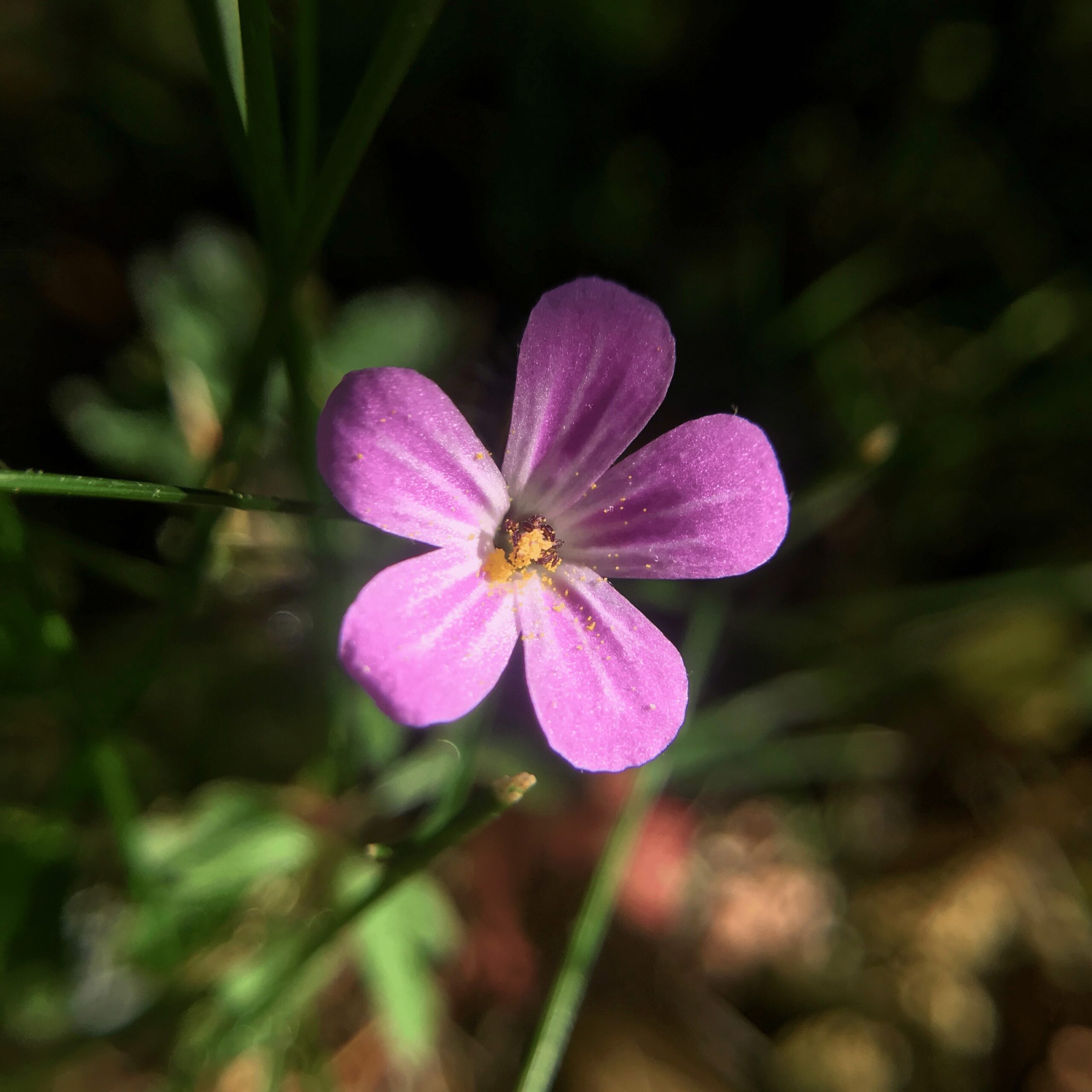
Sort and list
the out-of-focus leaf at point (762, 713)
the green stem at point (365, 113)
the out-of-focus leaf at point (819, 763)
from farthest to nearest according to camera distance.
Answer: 1. the out-of-focus leaf at point (819, 763)
2. the out-of-focus leaf at point (762, 713)
3. the green stem at point (365, 113)

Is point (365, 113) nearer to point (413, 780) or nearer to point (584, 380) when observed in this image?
point (584, 380)

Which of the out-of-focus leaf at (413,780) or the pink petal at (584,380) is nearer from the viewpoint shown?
the pink petal at (584,380)

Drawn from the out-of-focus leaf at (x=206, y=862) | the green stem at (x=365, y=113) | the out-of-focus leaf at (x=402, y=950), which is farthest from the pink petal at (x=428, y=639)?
the out-of-focus leaf at (x=206, y=862)

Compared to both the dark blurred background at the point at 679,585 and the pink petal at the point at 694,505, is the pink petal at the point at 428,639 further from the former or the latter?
the dark blurred background at the point at 679,585

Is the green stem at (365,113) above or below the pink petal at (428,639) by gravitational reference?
above

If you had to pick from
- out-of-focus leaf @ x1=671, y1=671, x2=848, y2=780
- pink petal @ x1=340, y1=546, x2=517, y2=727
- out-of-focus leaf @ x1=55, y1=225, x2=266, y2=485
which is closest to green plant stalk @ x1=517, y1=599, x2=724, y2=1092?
out-of-focus leaf @ x1=671, y1=671, x2=848, y2=780

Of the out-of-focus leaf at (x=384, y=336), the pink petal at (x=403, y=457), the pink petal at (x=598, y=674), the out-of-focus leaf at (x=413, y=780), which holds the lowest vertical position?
the out-of-focus leaf at (x=413, y=780)

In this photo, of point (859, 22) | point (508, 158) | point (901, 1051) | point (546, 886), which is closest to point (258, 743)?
point (546, 886)
